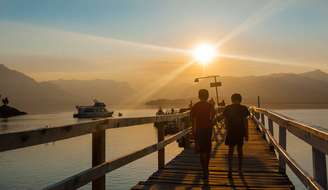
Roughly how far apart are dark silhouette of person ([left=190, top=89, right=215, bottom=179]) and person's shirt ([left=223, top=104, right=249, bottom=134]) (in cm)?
75

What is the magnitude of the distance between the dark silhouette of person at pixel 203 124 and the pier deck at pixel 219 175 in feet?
1.90

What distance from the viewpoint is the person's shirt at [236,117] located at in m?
9.67

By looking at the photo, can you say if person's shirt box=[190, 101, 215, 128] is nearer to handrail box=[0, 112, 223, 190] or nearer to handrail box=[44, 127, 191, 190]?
handrail box=[0, 112, 223, 190]

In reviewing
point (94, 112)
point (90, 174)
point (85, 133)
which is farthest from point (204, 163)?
point (94, 112)

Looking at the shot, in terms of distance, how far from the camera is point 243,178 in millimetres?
9086

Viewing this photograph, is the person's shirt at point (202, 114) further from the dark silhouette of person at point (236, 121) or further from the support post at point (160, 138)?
the support post at point (160, 138)

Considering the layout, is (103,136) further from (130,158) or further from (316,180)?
(316,180)

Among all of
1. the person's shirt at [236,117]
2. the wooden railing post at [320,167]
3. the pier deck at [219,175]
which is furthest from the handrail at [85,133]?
the wooden railing post at [320,167]

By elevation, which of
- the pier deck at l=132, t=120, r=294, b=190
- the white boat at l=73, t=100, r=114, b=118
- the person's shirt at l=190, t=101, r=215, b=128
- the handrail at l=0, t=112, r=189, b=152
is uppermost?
the white boat at l=73, t=100, r=114, b=118

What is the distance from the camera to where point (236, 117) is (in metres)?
9.67

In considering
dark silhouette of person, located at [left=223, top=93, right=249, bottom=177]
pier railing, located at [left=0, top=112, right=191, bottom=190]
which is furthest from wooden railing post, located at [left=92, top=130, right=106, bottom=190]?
dark silhouette of person, located at [left=223, top=93, right=249, bottom=177]

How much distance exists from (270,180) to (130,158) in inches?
129

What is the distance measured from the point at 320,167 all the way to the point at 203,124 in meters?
4.45

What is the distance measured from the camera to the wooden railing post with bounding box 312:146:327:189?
15.1 ft
